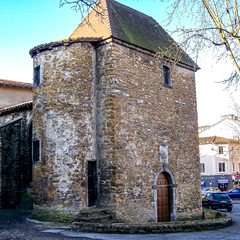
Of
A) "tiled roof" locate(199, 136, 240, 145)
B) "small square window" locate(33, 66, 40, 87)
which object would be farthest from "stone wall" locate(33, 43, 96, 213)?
"tiled roof" locate(199, 136, 240, 145)

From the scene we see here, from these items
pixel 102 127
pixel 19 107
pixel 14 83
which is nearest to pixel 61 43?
pixel 102 127

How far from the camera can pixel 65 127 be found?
12148mm

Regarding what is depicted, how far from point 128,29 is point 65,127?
548 centimetres

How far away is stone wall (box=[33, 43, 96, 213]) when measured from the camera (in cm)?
1184

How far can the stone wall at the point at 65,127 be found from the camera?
38.9ft

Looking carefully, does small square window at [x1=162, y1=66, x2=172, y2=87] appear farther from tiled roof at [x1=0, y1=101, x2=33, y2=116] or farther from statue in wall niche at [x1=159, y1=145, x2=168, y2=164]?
tiled roof at [x1=0, y1=101, x2=33, y2=116]

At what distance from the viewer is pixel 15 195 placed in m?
16.1

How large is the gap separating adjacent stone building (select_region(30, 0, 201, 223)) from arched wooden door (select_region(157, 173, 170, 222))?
4 cm

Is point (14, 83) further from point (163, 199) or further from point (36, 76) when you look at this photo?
point (163, 199)

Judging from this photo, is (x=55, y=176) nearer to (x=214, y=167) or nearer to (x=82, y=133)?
(x=82, y=133)

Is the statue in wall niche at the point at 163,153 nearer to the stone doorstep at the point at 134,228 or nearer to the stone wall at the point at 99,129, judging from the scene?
the stone wall at the point at 99,129

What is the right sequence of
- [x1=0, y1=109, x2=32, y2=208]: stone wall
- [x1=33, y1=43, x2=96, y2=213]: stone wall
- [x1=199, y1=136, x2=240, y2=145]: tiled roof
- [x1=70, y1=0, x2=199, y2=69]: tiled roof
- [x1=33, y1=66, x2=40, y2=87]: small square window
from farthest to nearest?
[x1=199, y1=136, x2=240, y2=145]: tiled roof < [x1=0, y1=109, x2=32, y2=208]: stone wall < [x1=33, y1=66, x2=40, y2=87]: small square window < [x1=70, y1=0, x2=199, y2=69]: tiled roof < [x1=33, y1=43, x2=96, y2=213]: stone wall

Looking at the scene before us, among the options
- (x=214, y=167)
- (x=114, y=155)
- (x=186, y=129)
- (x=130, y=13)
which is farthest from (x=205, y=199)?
(x=214, y=167)

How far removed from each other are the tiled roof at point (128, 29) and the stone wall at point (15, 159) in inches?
228
